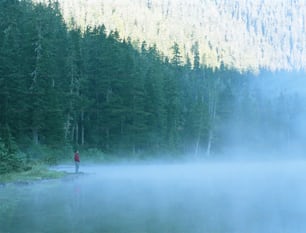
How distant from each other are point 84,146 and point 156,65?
82.7 feet

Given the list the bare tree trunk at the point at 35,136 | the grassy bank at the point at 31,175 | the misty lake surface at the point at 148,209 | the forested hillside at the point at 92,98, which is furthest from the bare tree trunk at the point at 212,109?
the misty lake surface at the point at 148,209

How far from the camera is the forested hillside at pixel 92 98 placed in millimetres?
41250

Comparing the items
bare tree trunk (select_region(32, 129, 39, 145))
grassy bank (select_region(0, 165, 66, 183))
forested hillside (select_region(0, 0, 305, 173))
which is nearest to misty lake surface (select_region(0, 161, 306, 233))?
grassy bank (select_region(0, 165, 66, 183))

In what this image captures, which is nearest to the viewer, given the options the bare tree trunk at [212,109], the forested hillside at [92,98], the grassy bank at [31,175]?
the grassy bank at [31,175]

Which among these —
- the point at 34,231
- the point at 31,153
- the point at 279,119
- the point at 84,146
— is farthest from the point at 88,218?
the point at 279,119

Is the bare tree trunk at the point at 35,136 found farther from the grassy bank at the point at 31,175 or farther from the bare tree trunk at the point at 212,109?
the bare tree trunk at the point at 212,109

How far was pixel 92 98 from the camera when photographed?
56.4m

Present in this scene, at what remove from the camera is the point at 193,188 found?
26312 mm

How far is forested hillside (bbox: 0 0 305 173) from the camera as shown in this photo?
41.2m

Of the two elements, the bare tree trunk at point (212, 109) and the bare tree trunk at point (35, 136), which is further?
the bare tree trunk at point (212, 109)

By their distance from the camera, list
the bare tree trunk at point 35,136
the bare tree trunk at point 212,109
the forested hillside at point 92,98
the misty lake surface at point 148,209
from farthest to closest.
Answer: the bare tree trunk at point 212,109 < the bare tree trunk at point 35,136 < the forested hillside at point 92,98 < the misty lake surface at point 148,209

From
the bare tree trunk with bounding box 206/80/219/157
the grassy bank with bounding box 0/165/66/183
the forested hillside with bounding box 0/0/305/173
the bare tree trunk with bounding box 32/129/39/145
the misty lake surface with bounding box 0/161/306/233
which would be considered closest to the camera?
the misty lake surface with bounding box 0/161/306/233

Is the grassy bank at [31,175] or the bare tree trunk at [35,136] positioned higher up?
the bare tree trunk at [35,136]

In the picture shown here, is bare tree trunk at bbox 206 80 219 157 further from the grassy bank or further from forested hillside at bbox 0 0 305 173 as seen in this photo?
the grassy bank
